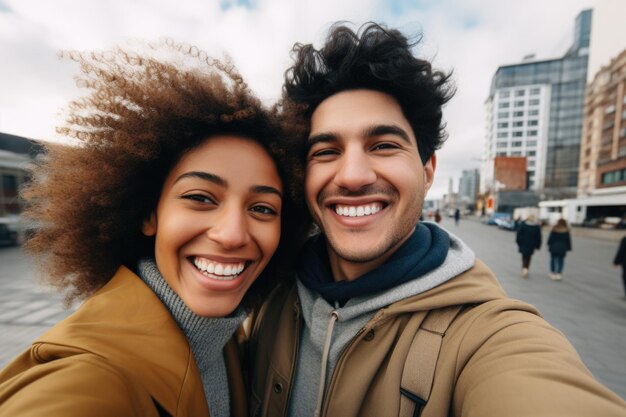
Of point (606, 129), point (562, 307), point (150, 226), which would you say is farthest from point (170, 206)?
point (606, 129)

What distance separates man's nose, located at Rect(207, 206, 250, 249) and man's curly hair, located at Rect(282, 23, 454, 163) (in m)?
0.76

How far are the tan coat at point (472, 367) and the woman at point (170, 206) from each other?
0.51 meters

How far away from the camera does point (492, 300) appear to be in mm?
1247

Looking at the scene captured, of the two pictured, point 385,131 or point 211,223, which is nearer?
point 211,223

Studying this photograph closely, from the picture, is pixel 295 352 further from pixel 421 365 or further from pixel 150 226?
pixel 150 226

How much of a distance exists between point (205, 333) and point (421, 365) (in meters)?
0.93

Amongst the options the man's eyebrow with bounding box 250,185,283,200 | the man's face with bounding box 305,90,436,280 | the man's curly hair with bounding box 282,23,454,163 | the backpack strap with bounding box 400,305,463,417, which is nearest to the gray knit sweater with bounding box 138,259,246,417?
the man's eyebrow with bounding box 250,185,283,200

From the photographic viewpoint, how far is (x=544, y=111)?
237ft

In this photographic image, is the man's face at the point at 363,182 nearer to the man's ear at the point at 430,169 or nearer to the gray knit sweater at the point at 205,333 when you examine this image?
the man's ear at the point at 430,169

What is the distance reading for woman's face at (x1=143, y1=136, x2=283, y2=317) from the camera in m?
1.31

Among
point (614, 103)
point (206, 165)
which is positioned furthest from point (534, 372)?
point (614, 103)

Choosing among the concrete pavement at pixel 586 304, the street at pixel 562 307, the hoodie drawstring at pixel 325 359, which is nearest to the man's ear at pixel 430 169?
the hoodie drawstring at pixel 325 359

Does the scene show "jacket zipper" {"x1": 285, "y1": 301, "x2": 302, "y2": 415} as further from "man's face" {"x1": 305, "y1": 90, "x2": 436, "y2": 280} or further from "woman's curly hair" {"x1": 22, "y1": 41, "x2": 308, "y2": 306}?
"woman's curly hair" {"x1": 22, "y1": 41, "x2": 308, "y2": 306}

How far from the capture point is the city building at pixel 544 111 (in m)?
Answer: 67.5
